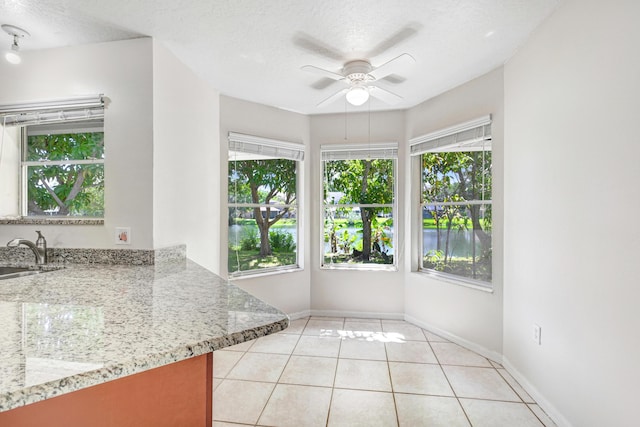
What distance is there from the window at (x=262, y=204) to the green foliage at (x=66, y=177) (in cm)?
125

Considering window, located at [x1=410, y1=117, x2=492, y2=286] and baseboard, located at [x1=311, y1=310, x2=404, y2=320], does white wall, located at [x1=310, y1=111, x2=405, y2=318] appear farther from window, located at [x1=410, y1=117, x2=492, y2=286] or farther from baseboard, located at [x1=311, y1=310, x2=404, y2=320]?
window, located at [x1=410, y1=117, x2=492, y2=286]

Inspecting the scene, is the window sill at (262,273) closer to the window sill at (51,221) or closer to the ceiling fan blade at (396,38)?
the window sill at (51,221)

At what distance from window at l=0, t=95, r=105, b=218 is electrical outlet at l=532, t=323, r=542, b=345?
314 cm

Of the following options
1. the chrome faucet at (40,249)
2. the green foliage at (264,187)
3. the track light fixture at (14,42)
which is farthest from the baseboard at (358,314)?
the track light fixture at (14,42)

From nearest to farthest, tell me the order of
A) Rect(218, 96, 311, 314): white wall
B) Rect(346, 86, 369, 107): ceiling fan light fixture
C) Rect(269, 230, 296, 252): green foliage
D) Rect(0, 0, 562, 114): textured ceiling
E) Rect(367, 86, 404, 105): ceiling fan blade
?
1. Rect(0, 0, 562, 114): textured ceiling
2. Rect(346, 86, 369, 107): ceiling fan light fixture
3. Rect(367, 86, 404, 105): ceiling fan blade
4. Rect(218, 96, 311, 314): white wall
5. Rect(269, 230, 296, 252): green foliage

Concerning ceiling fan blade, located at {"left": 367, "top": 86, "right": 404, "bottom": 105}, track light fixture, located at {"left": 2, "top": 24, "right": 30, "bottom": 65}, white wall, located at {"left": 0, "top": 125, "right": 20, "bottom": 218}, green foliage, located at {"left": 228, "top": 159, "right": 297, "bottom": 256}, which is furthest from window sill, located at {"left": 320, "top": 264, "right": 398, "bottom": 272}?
track light fixture, located at {"left": 2, "top": 24, "right": 30, "bottom": 65}

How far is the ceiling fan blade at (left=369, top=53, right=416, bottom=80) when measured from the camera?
2092 mm

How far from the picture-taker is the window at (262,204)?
3.43 m

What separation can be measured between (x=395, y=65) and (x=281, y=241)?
2288 millimetres

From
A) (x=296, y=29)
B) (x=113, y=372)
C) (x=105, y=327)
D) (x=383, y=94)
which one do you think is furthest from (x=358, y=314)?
(x=113, y=372)

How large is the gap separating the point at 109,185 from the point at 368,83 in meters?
2.23

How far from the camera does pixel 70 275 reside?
5.81 ft

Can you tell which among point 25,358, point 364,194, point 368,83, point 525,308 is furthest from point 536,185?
point 25,358

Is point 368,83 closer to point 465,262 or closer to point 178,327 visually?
point 465,262
